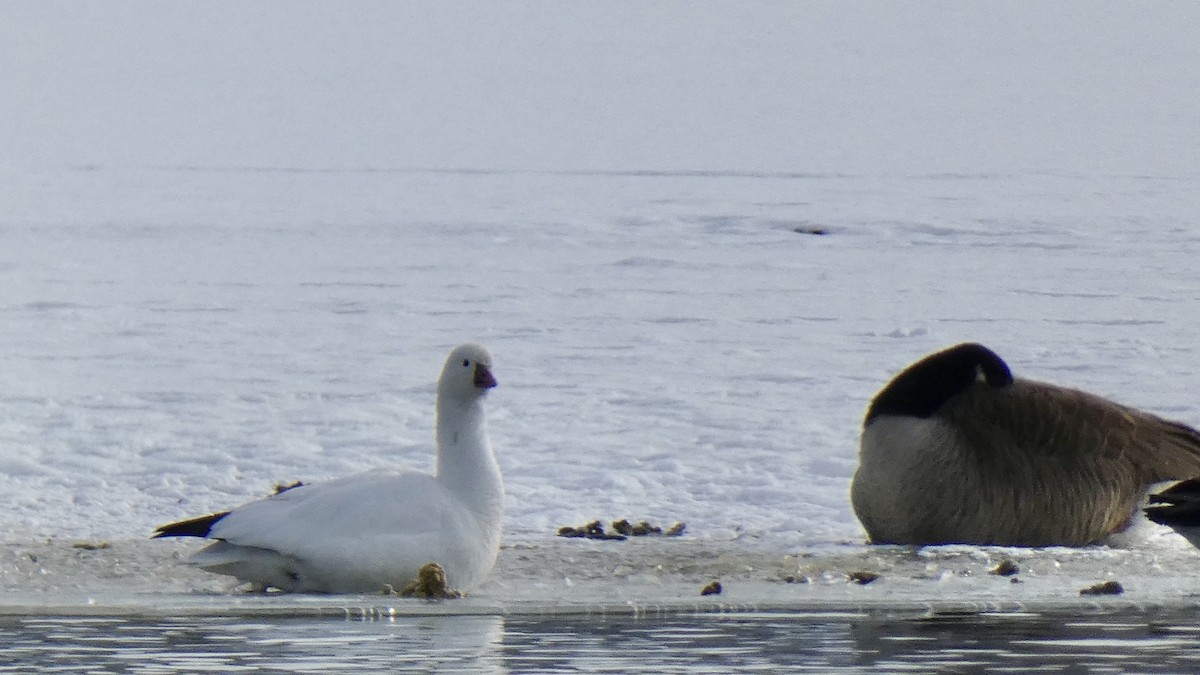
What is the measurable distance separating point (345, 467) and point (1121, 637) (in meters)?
5.22

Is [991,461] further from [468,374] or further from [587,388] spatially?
[587,388]

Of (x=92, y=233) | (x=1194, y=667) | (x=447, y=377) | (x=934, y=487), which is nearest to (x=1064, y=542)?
(x=934, y=487)

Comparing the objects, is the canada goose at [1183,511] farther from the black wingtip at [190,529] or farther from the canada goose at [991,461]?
the black wingtip at [190,529]

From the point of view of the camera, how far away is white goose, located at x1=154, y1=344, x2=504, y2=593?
652 centimetres

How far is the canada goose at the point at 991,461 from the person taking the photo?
846 centimetres

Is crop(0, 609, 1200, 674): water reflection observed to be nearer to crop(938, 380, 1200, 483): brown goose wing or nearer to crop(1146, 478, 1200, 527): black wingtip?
crop(1146, 478, 1200, 527): black wingtip

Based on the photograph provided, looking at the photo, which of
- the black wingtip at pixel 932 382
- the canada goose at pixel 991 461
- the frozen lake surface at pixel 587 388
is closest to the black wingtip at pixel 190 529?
the frozen lake surface at pixel 587 388

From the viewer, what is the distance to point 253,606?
6125mm

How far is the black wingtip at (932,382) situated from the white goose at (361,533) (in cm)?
234

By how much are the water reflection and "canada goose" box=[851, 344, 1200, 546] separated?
240 cm

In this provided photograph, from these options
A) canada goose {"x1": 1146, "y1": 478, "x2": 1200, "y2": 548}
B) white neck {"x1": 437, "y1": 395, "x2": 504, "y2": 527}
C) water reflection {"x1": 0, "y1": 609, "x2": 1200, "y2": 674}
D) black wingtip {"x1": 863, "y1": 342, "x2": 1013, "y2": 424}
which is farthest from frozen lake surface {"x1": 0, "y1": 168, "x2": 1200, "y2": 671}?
black wingtip {"x1": 863, "y1": 342, "x2": 1013, "y2": 424}

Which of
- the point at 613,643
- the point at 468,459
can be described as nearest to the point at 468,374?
the point at 468,459

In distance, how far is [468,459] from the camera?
693 cm

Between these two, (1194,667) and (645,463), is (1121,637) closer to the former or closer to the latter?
(1194,667)
